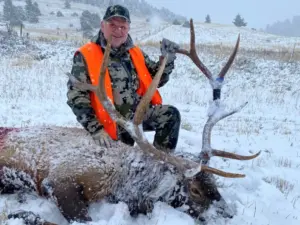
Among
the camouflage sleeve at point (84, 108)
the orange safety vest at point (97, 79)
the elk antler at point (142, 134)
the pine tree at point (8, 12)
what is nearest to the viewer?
the elk antler at point (142, 134)

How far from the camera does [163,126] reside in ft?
14.6

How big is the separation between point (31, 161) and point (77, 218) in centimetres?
75

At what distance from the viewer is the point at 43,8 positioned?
62.5m

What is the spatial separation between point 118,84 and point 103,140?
0.82 metres

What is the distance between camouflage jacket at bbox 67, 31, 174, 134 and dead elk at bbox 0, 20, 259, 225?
0.92 ft

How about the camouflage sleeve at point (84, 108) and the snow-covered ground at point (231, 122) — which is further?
the camouflage sleeve at point (84, 108)

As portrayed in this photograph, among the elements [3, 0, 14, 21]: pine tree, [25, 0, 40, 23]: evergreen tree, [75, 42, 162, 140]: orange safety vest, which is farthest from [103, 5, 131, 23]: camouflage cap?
[25, 0, 40, 23]: evergreen tree

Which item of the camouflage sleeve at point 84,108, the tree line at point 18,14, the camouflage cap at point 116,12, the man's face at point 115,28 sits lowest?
the tree line at point 18,14

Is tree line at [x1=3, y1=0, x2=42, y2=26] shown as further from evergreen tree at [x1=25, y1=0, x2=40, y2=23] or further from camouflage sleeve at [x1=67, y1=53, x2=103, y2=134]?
camouflage sleeve at [x1=67, y1=53, x2=103, y2=134]

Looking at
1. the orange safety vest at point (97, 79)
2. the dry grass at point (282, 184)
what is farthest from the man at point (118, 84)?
the dry grass at point (282, 184)

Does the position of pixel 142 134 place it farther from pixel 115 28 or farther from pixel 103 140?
pixel 115 28

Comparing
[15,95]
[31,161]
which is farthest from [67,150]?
[15,95]

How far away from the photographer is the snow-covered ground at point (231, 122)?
3586 millimetres

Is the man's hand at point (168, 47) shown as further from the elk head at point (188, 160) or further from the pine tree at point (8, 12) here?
the pine tree at point (8, 12)
